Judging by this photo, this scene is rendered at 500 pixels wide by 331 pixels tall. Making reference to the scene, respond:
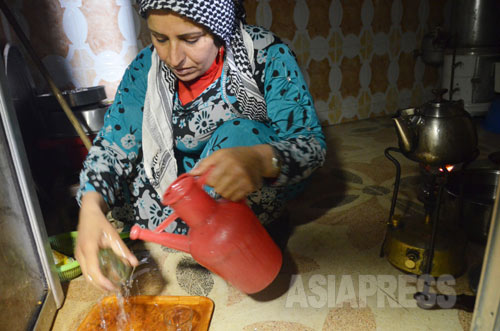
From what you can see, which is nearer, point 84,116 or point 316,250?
point 316,250

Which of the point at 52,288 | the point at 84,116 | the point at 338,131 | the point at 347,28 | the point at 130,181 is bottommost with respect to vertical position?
the point at 338,131

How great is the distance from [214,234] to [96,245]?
0.79 feet

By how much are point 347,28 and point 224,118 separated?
1948mm

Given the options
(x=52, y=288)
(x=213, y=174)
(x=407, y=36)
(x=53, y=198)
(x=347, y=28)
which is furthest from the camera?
(x=407, y=36)

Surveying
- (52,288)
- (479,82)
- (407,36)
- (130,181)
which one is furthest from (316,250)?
(407,36)

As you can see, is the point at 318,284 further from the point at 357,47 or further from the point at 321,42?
the point at 357,47

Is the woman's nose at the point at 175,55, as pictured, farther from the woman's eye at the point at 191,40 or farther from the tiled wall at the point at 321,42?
the tiled wall at the point at 321,42

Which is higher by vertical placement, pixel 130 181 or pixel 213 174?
pixel 213 174

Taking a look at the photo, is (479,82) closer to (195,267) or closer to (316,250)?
(316,250)

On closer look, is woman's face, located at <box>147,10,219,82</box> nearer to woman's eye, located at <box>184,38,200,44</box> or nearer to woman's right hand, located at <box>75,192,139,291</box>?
woman's eye, located at <box>184,38,200,44</box>

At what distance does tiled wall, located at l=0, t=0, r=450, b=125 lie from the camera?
1919 millimetres

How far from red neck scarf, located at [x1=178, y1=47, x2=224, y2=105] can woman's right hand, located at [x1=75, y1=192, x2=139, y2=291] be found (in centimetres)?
51

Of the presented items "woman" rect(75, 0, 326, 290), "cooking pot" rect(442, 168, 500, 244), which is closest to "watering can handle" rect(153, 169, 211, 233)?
"woman" rect(75, 0, 326, 290)

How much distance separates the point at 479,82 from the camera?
7.88ft
